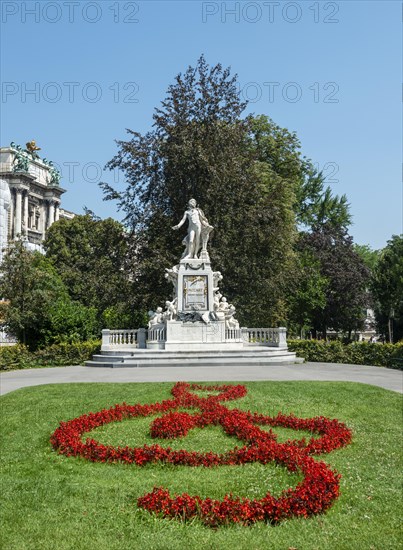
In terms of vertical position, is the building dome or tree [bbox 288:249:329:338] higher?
the building dome

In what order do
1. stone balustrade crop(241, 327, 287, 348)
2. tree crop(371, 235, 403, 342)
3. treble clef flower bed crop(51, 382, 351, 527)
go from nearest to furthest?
treble clef flower bed crop(51, 382, 351, 527) < stone balustrade crop(241, 327, 287, 348) < tree crop(371, 235, 403, 342)

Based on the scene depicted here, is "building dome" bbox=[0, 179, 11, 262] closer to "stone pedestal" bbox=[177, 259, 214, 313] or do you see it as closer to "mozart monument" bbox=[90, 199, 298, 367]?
"mozart monument" bbox=[90, 199, 298, 367]

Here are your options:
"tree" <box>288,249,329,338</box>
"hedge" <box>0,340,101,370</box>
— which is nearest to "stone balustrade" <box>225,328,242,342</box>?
"hedge" <box>0,340,101,370</box>

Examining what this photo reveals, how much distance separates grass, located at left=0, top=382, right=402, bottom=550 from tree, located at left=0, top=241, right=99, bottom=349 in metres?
17.7

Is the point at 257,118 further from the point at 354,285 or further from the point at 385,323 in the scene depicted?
the point at 385,323

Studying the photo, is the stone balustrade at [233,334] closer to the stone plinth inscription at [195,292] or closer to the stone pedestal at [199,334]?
the stone pedestal at [199,334]

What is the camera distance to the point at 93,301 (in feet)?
116

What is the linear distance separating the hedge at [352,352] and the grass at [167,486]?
12.7 metres

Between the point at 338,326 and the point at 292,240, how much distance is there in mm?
17034

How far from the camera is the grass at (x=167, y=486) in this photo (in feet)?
17.2

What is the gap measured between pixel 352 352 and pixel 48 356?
13.5 meters

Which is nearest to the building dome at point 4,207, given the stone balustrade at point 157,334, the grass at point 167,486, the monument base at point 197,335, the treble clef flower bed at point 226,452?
the stone balustrade at point 157,334

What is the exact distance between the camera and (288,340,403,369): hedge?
2400 centimetres

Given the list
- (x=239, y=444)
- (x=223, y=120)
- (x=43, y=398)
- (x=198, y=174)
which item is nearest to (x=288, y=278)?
(x=198, y=174)
